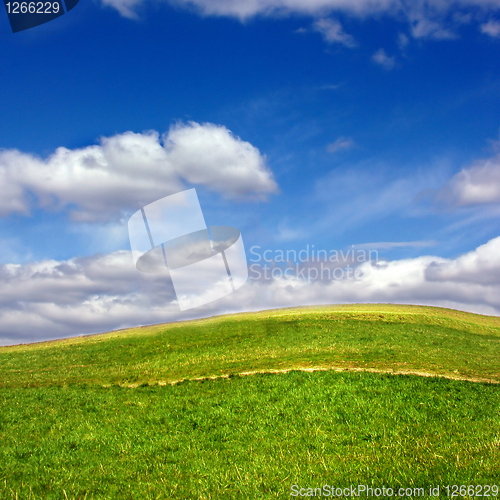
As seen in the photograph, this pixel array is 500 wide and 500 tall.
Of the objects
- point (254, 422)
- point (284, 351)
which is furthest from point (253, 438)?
point (284, 351)

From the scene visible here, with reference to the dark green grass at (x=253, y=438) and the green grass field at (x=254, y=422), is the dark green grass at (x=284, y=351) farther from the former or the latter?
the dark green grass at (x=253, y=438)

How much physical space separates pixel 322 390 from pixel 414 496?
1060 cm

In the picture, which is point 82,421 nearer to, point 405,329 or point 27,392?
point 27,392

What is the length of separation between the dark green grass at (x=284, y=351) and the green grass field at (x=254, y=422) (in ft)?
0.93

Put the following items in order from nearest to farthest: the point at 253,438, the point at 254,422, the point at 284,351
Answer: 1. the point at 253,438
2. the point at 254,422
3. the point at 284,351

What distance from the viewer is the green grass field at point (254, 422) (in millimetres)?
9000

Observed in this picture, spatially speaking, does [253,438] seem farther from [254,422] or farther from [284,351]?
[284,351]

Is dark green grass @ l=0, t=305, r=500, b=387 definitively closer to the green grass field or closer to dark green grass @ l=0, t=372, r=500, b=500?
the green grass field

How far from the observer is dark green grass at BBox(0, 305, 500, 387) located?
81.6 feet

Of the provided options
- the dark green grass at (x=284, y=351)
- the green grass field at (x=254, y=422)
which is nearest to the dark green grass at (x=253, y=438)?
the green grass field at (x=254, y=422)

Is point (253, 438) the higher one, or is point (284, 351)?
point (253, 438)

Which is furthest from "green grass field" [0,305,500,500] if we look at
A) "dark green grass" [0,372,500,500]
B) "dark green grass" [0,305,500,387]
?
"dark green grass" [0,305,500,387]

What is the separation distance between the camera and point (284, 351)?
2973 cm

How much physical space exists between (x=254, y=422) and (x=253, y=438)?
1.61 m
